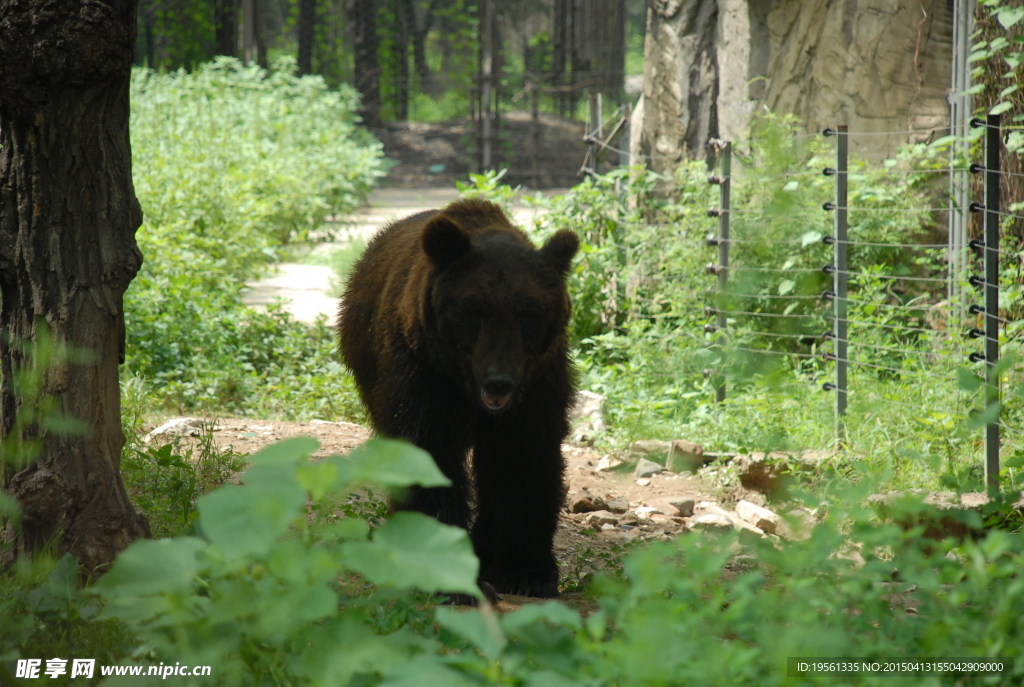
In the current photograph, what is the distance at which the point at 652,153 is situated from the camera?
995 centimetres

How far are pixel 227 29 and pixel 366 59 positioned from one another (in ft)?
16.1

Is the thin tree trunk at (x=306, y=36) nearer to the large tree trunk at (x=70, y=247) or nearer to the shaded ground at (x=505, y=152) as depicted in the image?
the shaded ground at (x=505, y=152)

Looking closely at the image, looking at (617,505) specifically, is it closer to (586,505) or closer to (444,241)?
(586,505)

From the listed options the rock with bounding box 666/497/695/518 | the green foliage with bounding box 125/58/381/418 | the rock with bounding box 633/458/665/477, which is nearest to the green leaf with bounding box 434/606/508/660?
the rock with bounding box 666/497/695/518

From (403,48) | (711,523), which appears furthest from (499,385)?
(403,48)

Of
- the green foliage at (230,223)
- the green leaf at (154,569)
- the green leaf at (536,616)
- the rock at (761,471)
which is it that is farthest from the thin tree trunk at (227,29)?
the green leaf at (536,616)

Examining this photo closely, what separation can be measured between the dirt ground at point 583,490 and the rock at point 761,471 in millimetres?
253

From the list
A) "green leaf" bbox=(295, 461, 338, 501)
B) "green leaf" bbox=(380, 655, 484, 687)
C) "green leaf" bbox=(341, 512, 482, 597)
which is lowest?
"green leaf" bbox=(380, 655, 484, 687)

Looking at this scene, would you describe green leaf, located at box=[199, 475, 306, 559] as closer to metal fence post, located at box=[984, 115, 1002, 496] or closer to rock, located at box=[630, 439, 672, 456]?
A: metal fence post, located at box=[984, 115, 1002, 496]

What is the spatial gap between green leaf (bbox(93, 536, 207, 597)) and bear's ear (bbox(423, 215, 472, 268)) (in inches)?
81.2

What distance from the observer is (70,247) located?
10.4 ft

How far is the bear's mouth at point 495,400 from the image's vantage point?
3.49 m

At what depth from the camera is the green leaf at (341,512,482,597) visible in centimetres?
154

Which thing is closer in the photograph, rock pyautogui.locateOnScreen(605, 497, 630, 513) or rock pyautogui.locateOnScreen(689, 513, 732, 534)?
rock pyautogui.locateOnScreen(689, 513, 732, 534)
